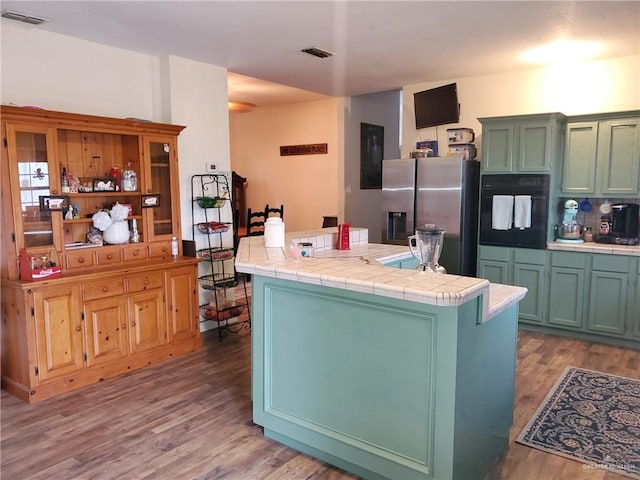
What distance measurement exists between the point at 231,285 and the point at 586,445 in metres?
3.12

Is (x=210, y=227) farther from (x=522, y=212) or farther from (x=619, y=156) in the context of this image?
(x=619, y=156)

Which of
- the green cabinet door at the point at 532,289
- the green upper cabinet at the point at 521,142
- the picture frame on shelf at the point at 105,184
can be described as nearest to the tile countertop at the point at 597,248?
the green cabinet door at the point at 532,289

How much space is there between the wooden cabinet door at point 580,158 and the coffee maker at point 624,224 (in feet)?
0.97

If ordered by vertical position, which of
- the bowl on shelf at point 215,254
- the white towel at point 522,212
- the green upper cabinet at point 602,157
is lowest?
the bowl on shelf at point 215,254

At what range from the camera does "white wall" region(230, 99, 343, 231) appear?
22.7ft

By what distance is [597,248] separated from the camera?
14.0 feet

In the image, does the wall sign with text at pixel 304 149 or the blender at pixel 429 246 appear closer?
the blender at pixel 429 246

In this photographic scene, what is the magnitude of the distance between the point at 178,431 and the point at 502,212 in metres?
3.50

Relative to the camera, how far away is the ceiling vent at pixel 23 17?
3.17 metres

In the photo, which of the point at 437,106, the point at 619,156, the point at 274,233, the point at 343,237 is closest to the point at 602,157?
the point at 619,156

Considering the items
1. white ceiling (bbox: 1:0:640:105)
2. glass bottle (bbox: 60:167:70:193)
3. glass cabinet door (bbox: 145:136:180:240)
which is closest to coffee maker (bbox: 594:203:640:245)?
white ceiling (bbox: 1:0:640:105)

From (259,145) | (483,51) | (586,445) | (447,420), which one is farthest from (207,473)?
(259,145)

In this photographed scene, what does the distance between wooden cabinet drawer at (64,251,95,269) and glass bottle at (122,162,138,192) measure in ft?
1.99

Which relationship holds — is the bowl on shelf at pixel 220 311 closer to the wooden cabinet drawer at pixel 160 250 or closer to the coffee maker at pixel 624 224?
the wooden cabinet drawer at pixel 160 250
